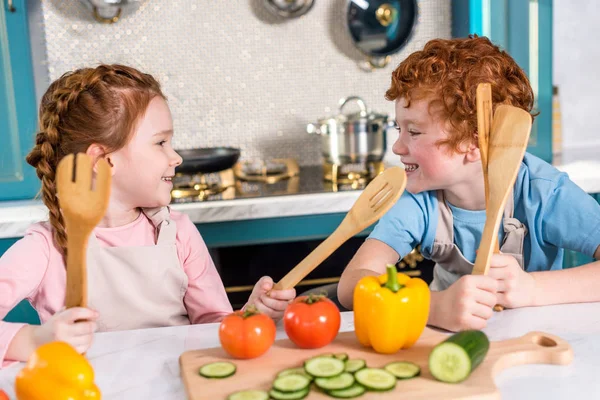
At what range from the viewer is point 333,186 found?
228cm

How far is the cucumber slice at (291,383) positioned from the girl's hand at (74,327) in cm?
26

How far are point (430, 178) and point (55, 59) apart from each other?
1.64m

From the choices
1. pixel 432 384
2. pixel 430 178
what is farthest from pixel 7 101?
pixel 432 384

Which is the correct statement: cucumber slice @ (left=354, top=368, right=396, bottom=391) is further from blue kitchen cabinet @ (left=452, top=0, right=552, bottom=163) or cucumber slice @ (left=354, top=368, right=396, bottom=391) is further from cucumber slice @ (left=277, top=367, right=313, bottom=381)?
blue kitchen cabinet @ (left=452, top=0, right=552, bottom=163)

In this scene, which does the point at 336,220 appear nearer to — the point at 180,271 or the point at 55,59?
the point at 180,271

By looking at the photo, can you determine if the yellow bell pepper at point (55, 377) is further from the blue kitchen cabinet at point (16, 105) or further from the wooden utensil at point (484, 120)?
the blue kitchen cabinet at point (16, 105)

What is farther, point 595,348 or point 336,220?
point 336,220

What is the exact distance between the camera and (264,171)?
2.44 m

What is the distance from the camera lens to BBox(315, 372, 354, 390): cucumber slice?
0.84 meters

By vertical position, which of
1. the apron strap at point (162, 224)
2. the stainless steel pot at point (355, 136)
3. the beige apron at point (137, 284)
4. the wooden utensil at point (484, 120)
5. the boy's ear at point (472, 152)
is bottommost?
the beige apron at point (137, 284)

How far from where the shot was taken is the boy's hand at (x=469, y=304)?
106 centimetres

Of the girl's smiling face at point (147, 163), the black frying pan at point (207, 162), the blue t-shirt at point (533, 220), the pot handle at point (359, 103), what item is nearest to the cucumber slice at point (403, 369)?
the blue t-shirt at point (533, 220)

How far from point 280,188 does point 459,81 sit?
994mm

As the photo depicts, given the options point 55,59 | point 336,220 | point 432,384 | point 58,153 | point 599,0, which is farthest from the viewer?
point 599,0
